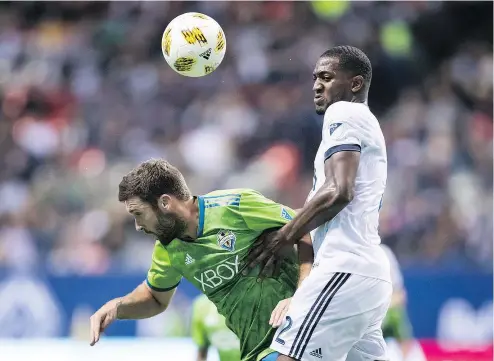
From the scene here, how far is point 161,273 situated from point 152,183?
0.59m

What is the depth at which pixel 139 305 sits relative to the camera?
209 inches

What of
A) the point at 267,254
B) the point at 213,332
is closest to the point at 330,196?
the point at 267,254

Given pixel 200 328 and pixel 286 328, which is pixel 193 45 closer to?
pixel 286 328

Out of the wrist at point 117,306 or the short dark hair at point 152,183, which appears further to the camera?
the wrist at point 117,306

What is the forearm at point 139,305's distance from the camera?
5.26 meters

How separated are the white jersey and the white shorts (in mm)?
69

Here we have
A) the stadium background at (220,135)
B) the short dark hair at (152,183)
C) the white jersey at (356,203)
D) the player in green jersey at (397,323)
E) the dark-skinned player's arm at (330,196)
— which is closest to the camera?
the dark-skinned player's arm at (330,196)

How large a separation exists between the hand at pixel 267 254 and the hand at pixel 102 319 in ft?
2.58

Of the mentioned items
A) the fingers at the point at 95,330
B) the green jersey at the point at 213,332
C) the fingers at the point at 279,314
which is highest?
the fingers at the point at 279,314

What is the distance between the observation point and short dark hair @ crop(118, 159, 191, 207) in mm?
4852

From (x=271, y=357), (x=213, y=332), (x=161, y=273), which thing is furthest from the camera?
(x=213, y=332)

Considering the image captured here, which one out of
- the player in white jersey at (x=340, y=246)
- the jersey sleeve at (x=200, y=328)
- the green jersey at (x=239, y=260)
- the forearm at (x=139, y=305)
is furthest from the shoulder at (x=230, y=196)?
the jersey sleeve at (x=200, y=328)

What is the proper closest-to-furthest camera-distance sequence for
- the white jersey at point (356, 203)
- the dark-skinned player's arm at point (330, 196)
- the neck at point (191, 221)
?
the dark-skinned player's arm at point (330, 196) → the white jersey at point (356, 203) → the neck at point (191, 221)

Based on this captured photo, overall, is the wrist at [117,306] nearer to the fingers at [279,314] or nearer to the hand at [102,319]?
the hand at [102,319]
